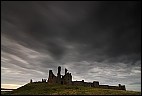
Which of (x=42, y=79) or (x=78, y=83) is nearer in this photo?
(x=78, y=83)

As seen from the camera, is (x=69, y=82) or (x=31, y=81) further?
(x=31, y=81)

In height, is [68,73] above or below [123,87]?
above

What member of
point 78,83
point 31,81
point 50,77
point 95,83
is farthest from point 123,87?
point 31,81

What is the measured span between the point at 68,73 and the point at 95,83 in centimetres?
1659

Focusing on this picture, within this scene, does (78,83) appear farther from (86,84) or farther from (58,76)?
(58,76)

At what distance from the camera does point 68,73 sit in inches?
3740

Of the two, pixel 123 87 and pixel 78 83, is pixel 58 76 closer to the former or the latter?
pixel 78 83

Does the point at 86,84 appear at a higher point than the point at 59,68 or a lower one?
lower

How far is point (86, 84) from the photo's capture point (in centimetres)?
9319

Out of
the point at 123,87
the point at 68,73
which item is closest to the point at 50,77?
the point at 68,73

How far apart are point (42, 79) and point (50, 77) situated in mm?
8362

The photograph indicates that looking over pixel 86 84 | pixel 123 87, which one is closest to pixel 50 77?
pixel 86 84

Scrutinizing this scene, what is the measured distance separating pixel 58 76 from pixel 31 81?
1826cm

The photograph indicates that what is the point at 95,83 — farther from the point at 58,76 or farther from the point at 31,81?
the point at 31,81
